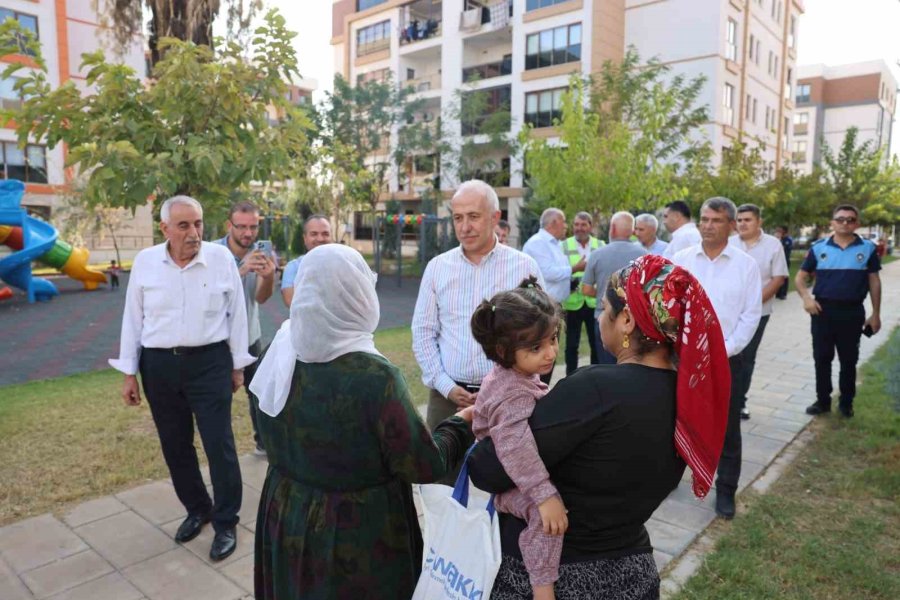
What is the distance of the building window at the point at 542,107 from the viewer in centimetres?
3067

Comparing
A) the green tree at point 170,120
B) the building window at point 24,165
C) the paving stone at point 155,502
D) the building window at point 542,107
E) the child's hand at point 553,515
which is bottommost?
the paving stone at point 155,502

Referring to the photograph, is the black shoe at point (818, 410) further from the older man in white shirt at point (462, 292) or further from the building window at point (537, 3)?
the building window at point (537, 3)

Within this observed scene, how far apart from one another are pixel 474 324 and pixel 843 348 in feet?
19.1

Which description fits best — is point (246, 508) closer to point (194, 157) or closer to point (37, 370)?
point (194, 157)

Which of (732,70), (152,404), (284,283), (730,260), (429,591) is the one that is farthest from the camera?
(732,70)

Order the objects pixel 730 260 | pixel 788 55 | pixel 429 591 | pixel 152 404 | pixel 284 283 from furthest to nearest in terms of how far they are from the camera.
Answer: pixel 788 55, pixel 284 283, pixel 730 260, pixel 152 404, pixel 429 591

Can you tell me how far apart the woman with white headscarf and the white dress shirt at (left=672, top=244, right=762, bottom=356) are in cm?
267

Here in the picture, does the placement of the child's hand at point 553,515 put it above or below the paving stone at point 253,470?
above

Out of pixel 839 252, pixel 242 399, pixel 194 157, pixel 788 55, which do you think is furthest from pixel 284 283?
pixel 788 55

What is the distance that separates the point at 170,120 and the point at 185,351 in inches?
72.2

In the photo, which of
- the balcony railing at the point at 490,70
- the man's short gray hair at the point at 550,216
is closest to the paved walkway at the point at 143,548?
the man's short gray hair at the point at 550,216

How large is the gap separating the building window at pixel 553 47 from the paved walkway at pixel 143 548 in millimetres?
28012

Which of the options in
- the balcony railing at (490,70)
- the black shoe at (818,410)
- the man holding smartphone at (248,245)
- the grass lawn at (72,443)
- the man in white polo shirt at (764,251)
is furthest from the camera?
the balcony railing at (490,70)

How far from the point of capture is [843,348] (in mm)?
6336
